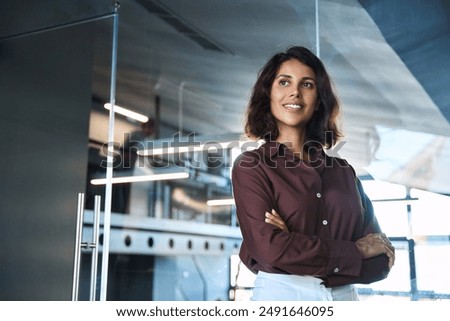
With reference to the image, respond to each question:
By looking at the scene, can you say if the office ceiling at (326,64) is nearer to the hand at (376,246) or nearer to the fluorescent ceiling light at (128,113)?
the fluorescent ceiling light at (128,113)

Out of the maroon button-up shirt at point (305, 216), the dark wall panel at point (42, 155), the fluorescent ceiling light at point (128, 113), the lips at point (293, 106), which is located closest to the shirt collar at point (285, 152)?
the maroon button-up shirt at point (305, 216)

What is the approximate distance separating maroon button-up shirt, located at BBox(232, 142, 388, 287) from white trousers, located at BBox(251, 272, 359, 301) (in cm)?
4

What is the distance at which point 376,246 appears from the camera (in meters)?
2.32

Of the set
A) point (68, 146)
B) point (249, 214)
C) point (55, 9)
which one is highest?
point (55, 9)

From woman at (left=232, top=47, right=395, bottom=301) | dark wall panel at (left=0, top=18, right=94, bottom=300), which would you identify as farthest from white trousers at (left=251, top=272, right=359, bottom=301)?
dark wall panel at (left=0, top=18, right=94, bottom=300)

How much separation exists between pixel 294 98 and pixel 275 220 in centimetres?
50

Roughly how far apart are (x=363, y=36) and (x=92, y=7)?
4.52 feet

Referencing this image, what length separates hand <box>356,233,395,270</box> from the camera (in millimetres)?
2289

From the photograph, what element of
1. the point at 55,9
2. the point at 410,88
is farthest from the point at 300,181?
the point at 55,9

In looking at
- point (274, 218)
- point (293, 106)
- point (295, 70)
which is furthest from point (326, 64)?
point (274, 218)

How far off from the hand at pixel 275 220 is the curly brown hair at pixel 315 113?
1.18ft

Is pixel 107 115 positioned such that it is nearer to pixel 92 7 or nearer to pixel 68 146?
pixel 68 146

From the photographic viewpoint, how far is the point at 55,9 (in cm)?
325

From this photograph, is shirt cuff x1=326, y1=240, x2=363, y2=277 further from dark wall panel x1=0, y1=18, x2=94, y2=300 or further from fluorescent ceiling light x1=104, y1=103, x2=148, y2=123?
dark wall panel x1=0, y1=18, x2=94, y2=300
